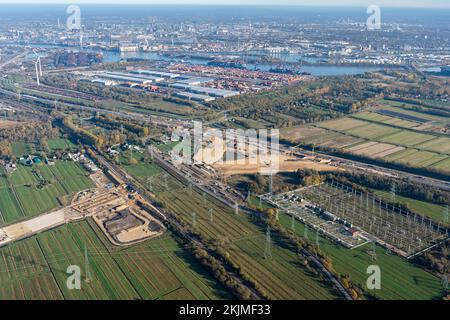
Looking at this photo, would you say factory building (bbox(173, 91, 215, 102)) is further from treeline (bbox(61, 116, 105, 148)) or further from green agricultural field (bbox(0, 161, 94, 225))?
green agricultural field (bbox(0, 161, 94, 225))

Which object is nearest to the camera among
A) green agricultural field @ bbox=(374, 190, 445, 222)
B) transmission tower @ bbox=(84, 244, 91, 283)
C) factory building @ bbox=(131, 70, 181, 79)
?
transmission tower @ bbox=(84, 244, 91, 283)

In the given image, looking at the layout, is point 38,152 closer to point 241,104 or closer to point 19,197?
point 19,197

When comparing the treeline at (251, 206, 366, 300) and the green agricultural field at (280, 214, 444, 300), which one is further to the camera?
the treeline at (251, 206, 366, 300)

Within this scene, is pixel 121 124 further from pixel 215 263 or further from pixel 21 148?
pixel 215 263

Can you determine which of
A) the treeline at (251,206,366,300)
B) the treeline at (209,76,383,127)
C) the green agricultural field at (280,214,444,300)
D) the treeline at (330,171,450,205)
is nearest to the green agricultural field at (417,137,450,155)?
the treeline at (330,171,450,205)

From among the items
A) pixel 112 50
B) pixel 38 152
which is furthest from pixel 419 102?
pixel 112 50
